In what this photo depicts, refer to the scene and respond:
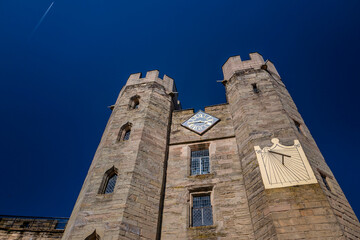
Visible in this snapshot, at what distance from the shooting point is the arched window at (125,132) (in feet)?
41.3

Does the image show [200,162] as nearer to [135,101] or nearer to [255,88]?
[255,88]

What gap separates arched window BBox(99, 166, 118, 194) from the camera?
9.97 m

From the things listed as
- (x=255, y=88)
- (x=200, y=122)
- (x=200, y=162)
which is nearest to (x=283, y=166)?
(x=200, y=162)

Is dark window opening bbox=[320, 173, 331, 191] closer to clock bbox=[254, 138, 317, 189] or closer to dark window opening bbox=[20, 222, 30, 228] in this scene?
clock bbox=[254, 138, 317, 189]

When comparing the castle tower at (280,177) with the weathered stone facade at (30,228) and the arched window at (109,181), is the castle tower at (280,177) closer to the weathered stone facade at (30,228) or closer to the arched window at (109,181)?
the arched window at (109,181)

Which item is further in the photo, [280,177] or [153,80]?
[153,80]

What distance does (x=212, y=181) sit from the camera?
10.6 m

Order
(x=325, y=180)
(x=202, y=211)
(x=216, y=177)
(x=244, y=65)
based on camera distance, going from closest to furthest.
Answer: (x=325, y=180)
(x=202, y=211)
(x=216, y=177)
(x=244, y=65)

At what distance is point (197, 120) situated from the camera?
14.2 metres

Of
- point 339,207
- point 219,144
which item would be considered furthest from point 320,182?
point 219,144

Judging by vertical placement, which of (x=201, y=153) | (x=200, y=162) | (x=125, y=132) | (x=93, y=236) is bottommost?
(x=93, y=236)

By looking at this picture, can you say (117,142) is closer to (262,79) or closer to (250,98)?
(250,98)

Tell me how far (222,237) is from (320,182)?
11.4 feet

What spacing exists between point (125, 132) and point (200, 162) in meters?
3.87
